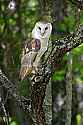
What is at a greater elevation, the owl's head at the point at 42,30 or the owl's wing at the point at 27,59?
the owl's head at the point at 42,30

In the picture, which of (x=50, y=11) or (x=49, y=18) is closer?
(x=49, y=18)

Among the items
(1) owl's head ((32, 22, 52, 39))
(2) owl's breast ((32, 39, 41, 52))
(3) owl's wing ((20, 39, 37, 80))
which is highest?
(1) owl's head ((32, 22, 52, 39))

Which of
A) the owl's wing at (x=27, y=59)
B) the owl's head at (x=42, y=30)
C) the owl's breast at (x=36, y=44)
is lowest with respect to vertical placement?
the owl's wing at (x=27, y=59)

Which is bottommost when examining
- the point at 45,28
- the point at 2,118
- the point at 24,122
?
the point at 24,122

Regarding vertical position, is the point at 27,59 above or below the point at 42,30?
below

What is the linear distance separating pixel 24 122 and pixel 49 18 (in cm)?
174

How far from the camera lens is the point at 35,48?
60.5 inches

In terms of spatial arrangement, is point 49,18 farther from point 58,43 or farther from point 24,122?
point 24,122

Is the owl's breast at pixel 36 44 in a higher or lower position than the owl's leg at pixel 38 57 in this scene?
higher

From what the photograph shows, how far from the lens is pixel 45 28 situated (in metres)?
1.51

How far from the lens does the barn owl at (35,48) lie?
1.51m

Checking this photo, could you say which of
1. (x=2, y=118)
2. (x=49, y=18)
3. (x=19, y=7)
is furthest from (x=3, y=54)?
(x=49, y=18)

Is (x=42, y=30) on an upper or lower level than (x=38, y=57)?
upper

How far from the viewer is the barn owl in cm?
151
